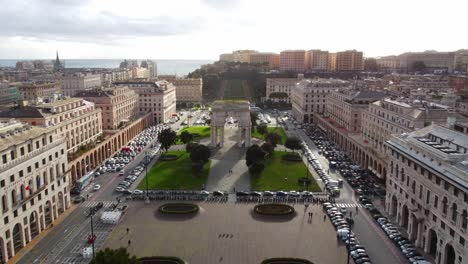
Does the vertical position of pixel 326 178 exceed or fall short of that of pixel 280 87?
it falls short

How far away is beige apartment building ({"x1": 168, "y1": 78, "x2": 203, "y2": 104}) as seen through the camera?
196 metres

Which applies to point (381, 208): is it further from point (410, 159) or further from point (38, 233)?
point (38, 233)

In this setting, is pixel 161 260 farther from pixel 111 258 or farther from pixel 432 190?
pixel 432 190

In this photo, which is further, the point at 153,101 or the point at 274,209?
the point at 153,101

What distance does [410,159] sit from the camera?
53.5 meters

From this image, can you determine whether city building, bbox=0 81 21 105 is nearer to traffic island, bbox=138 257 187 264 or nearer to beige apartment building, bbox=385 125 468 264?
traffic island, bbox=138 257 187 264

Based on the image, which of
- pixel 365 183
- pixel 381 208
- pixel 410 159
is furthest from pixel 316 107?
pixel 410 159

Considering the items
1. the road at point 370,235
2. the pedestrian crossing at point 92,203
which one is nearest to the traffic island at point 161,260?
the pedestrian crossing at point 92,203

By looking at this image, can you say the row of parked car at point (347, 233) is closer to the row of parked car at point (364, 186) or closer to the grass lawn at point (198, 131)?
the row of parked car at point (364, 186)

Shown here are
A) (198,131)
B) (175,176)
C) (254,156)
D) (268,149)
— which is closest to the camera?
(175,176)

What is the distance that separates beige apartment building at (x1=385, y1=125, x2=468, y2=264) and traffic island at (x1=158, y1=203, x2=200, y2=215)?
98.2 feet

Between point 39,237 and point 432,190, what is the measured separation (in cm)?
5041

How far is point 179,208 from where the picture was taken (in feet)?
208

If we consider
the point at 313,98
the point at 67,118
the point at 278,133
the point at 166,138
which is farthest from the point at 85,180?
the point at 313,98
